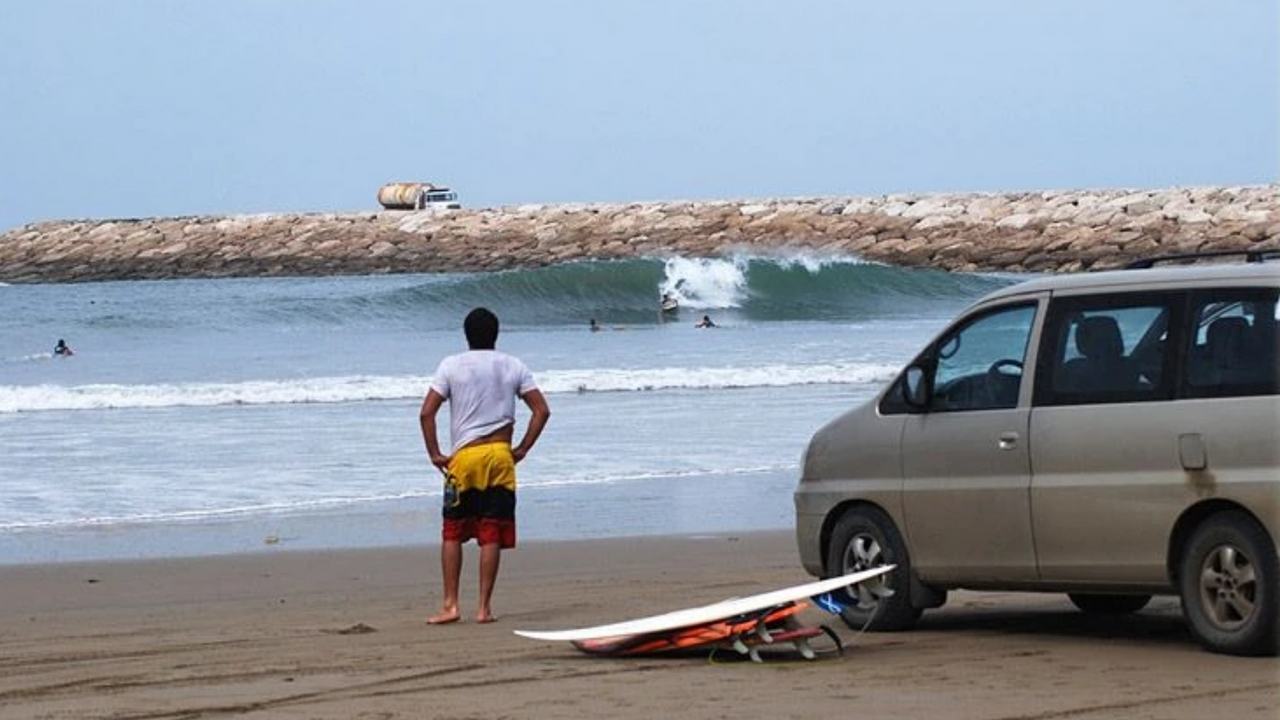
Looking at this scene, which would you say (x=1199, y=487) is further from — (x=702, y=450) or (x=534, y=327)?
(x=534, y=327)

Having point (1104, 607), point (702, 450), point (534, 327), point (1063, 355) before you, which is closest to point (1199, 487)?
point (1063, 355)

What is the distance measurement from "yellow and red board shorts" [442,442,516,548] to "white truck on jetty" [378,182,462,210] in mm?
92036

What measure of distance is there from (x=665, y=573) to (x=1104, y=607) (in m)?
3.00

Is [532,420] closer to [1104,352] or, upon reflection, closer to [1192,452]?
Result: [1104,352]

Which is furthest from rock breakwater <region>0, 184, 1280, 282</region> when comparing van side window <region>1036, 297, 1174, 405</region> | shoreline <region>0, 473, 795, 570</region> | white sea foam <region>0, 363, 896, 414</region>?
van side window <region>1036, 297, 1174, 405</region>

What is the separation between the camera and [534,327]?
5822 centimetres

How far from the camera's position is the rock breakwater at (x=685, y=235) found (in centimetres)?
7819

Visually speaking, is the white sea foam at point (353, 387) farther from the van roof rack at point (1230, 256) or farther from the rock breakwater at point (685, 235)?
the rock breakwater at point (685, 235)

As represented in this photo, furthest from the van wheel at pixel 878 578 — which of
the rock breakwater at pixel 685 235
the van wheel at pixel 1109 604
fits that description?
the rock breakwater at pixel 685 235

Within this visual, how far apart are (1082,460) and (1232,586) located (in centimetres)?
86

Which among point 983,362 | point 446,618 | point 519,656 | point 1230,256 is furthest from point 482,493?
point 1230,256

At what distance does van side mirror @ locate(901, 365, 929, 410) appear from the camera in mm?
10180

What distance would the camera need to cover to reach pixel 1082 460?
9.26 metres

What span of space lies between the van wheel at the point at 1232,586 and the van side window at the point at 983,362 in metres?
1.22
